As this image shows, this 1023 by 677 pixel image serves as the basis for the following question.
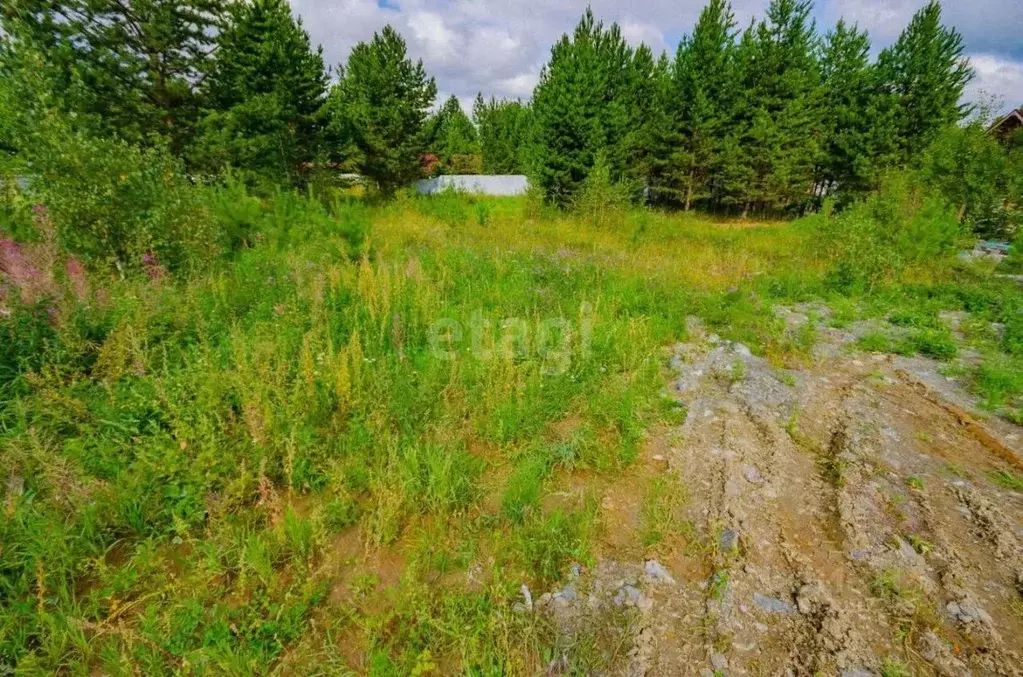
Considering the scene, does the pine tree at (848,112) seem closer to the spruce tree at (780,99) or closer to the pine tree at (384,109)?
the spruce tree at (780,99)

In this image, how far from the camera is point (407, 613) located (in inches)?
73.5

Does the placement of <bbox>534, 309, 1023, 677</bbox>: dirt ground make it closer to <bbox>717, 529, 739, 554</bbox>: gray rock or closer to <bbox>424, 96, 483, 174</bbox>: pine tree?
<bbox>717, 529, 739, 554</bbox>: gray rock

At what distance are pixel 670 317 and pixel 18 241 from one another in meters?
7.97

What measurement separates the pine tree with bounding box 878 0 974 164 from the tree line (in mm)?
59

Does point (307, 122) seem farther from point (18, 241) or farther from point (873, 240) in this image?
point (873, 240)

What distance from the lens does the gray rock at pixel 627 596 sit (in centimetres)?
199

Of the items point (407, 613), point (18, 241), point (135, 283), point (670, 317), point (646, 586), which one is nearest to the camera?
point (407, 613)

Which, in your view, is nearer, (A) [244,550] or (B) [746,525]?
(A) [244,550]

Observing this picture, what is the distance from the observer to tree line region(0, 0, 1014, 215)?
13585mm

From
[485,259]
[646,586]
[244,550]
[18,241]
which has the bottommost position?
[646,586]

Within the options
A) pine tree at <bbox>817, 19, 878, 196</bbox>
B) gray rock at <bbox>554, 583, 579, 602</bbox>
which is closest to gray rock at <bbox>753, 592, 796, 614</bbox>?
gray rock at <bbox>554, 583, 579, 602</bbox>

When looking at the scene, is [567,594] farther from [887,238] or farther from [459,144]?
[459,144]

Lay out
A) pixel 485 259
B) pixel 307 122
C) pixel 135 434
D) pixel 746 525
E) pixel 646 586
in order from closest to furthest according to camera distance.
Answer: pixel 646 586
pixel 746 525
pixel 135 434
pixel 485 259
pixel 307 122

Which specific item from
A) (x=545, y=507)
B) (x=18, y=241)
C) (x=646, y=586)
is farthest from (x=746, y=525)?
(x=18, y=241)
